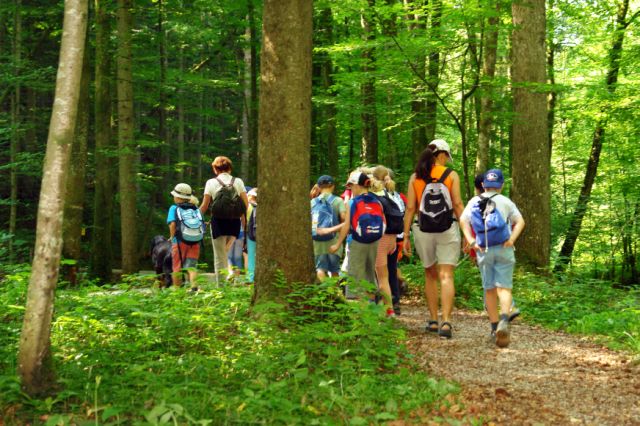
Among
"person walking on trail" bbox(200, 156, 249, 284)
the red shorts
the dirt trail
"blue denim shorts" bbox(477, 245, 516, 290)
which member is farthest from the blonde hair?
the red shorts

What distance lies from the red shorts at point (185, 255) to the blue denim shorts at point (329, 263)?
2091 millimetres

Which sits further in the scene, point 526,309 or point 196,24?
point 196,24

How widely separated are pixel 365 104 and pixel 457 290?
7.35m

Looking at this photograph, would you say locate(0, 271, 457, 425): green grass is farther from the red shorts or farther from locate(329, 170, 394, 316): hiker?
the red shorts

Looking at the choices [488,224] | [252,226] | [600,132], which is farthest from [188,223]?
[600,132]

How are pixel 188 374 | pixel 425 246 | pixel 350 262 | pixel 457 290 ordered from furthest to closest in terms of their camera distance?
pixel 457 290, pixel 350 262, pixel 425 246, pixel 188 374

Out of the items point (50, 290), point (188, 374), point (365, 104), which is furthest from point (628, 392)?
point (365, 104)

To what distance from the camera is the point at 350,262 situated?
849cm

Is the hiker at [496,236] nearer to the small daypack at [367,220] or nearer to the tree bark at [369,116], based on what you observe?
the small daypack at [367,220]

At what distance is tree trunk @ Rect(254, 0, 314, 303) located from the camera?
6641 mm

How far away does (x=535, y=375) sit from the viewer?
6.16 meters

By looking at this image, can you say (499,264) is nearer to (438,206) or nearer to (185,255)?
(438,206)

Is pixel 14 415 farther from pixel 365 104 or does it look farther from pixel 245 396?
pixel 365 104

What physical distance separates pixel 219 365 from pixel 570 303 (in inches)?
267
